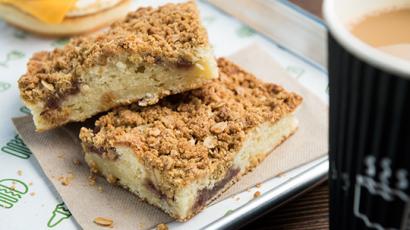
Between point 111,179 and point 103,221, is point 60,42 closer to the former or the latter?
point 111,179

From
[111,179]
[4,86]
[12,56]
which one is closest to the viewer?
[111,179]

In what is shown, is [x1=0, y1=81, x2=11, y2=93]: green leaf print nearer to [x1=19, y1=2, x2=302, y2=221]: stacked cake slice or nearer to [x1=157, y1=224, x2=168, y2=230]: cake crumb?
[x1=19, y1=2, x2=302, y2=221]: stacked cake slice

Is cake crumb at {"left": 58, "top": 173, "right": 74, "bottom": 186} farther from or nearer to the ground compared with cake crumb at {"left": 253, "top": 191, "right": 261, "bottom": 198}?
farther from the ground

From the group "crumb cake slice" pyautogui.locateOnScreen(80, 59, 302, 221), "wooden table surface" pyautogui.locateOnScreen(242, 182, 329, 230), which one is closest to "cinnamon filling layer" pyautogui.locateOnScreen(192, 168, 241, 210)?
"crumb cake slice" pyautogui.locateOnScreen(80, 59, 302, 221)

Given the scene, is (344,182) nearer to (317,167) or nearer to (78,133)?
(317,167)

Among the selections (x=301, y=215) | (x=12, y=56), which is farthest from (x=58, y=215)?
(x=12, y=56)

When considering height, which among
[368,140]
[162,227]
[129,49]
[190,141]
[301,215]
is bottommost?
[301,215]

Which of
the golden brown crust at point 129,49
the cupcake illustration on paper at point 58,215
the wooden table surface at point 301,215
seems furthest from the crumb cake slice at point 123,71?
the wooden table surface at point 301,215
